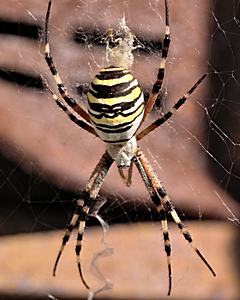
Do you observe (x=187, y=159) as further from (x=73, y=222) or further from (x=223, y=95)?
(x=73, y=222)

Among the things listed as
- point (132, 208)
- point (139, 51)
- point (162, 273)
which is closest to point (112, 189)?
point (132, 208)

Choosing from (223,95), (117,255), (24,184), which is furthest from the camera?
(117,255)

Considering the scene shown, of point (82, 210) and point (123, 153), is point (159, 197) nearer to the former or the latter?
point (123, 153)

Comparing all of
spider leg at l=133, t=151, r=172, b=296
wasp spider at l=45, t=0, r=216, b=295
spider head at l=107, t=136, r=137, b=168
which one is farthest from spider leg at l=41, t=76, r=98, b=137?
spider leg at l=133, t=151, r=172, b=296

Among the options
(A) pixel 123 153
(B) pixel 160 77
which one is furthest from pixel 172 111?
(A) pixel 123 153

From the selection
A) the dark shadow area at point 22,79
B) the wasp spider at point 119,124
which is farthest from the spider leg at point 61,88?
the dark shadow area at point 22,79

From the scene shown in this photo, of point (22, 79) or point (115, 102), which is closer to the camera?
point (115, 102)

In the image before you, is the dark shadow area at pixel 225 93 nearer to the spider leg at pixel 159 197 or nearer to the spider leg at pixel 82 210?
the spider leg at pixel 159 197

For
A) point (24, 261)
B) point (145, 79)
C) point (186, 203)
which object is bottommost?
point (24, 261)
